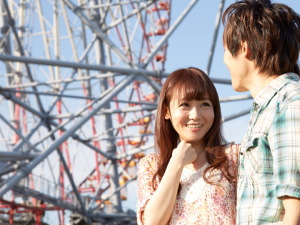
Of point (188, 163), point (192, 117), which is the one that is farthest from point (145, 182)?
point (192, 117)

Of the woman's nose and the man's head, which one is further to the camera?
the woman's nose

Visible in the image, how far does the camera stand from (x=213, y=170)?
11.3 ft

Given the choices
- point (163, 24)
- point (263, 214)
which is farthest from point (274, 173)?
point (163, 24)

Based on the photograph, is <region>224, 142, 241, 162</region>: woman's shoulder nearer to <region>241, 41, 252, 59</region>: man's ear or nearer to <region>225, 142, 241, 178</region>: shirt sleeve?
<region>225, 142, 241, 178</region>: shirt sleeve

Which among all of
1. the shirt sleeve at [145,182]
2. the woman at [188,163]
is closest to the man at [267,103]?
the woman at [188,163]

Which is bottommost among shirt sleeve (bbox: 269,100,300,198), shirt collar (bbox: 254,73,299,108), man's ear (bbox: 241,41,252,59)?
shirt sleeve (bbox: 269,100,300,198)

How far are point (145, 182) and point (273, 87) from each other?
94 cm

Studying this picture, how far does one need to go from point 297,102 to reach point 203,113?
94cm

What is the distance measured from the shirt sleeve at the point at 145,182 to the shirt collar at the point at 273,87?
82 cm

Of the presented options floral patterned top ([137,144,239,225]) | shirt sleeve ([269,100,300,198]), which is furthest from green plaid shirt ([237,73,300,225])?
floral patterned top ([137,144,239,225])

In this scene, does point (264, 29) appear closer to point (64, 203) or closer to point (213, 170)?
point (213, 170)

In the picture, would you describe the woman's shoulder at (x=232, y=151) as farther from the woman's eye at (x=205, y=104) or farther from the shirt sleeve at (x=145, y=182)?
the shirt sleeve at (x=145, y=182)

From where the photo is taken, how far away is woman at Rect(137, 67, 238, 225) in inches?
129

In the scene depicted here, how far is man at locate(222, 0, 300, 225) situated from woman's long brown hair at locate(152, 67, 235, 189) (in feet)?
1.70
